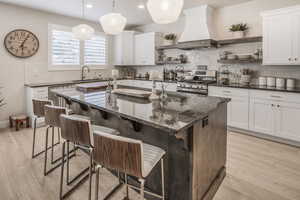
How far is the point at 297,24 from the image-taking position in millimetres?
3436

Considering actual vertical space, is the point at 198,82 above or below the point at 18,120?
above

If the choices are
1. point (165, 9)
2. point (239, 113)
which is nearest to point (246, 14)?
point (239, 113)

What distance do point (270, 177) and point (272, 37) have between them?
258 cm

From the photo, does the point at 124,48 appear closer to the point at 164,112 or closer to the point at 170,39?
the point at 170,39

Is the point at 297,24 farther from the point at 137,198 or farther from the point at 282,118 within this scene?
the point at 137,198

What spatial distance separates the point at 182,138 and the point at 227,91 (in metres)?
2.96

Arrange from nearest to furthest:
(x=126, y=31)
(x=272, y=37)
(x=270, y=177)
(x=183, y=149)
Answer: (x=183, y=149) → (x=270, y=177) → (x=272, y=37) → (x=126, y=31)

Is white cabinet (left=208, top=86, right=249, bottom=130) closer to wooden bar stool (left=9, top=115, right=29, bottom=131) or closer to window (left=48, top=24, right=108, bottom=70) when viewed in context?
window (left=48, top=24, right=108, bottom=70)

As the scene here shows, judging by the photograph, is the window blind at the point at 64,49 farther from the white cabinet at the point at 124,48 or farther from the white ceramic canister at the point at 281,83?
the white ceramic canister at the point at 281,83

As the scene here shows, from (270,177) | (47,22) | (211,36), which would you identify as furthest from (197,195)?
(47,22)

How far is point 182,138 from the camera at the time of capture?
5.09ft

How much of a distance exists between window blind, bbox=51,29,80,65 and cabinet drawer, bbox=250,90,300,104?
4.60 m

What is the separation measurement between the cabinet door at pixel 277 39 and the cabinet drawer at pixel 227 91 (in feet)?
2.29

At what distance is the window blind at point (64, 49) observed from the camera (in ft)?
17.1
